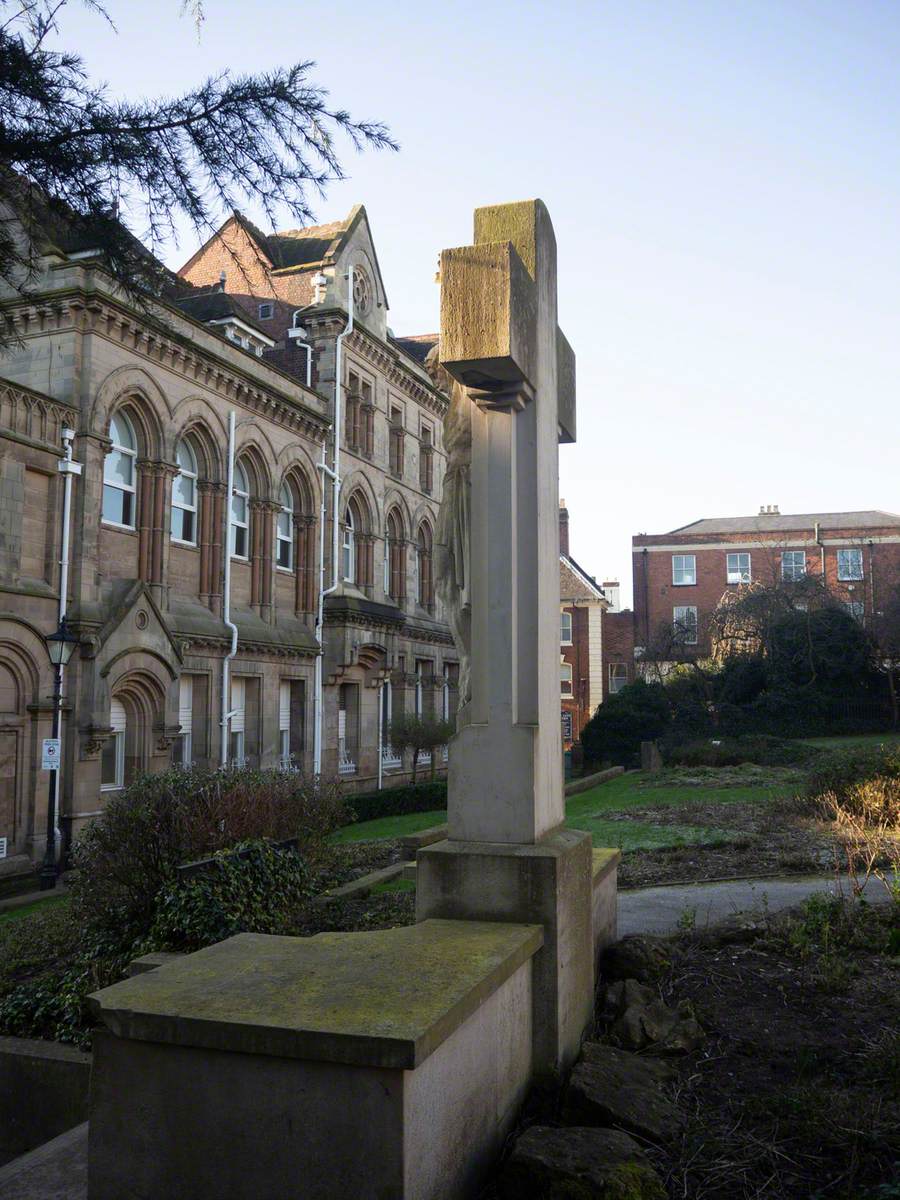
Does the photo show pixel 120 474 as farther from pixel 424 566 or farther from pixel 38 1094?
pixel 38 1094

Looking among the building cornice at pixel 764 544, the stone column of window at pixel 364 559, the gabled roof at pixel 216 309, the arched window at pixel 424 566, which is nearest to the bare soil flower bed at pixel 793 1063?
the gabled roof at pixel 216 309

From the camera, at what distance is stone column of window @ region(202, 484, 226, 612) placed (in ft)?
77.8

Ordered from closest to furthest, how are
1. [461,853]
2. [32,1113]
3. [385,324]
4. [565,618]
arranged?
[461,853]
[32,1113]
[385,324]
[565,618]

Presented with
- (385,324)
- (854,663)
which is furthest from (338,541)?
(854,663)

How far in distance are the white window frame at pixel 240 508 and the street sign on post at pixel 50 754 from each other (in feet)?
26.2

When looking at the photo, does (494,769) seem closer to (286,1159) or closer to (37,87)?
(286,1159)

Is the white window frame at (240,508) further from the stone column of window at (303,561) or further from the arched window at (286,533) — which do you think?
the stone column of window at (303,561)

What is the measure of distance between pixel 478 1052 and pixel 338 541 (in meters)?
26.2

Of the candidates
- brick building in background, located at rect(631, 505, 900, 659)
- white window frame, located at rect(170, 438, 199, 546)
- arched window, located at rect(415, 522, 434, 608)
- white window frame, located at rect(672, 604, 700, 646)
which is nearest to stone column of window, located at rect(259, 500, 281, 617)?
white window frame, located at rect(170, 438, 199, 546)

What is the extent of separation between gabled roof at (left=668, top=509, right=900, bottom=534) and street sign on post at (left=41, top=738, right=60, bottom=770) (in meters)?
45.6

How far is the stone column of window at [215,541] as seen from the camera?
77.8 ft

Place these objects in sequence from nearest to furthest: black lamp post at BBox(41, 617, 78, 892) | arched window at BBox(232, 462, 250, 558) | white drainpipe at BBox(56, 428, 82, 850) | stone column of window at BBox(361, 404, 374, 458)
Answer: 1. black lamp post at BBox(41, 617, 78, 892)
2. white drainpipe at BBox(56, 428, 82, 850)
3. arched window at BBox(232, 462, 250, 558)
4. stone column of window at BBox(361, 404, 374, 458)

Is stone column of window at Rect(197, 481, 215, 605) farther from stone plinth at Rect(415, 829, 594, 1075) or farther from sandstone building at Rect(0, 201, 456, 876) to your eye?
stone plinth at Rect(415, 829, 594, 1075)

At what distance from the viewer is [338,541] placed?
29.3 m
